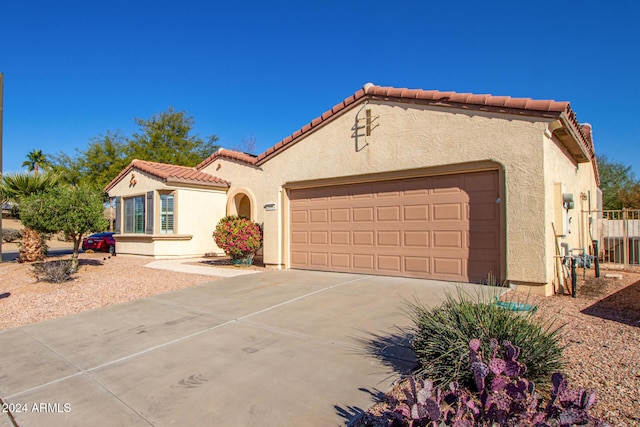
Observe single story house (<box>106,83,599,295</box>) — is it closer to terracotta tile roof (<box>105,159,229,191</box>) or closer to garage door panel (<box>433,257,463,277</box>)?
garage door panel (<box>433,257,463,277</box>)

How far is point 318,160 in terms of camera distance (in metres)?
11.4

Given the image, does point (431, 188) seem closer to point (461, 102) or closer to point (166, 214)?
point (461, 102)

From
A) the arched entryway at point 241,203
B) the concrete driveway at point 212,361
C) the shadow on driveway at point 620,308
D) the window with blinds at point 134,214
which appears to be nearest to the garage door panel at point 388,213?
the concrete driveway at point 212,361

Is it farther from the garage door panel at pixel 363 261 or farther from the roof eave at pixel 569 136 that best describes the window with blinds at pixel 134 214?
the roof eave at pixel 569 136

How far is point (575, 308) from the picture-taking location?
679cm

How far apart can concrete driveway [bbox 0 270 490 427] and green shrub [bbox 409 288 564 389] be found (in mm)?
519

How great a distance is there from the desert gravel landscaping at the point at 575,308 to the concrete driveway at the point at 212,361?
1.43 m

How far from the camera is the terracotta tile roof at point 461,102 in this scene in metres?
7.69

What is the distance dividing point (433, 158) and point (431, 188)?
72 cm

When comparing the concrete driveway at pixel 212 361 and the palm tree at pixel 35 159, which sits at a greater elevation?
the palm tree at pixel 35 159

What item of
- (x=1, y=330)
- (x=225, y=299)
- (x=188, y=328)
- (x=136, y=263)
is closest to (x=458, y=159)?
(x=225, y=299)

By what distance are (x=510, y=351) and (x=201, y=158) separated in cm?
3517

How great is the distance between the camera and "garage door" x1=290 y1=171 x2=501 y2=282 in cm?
859

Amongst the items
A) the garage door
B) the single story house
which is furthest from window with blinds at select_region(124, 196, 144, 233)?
the garage door
